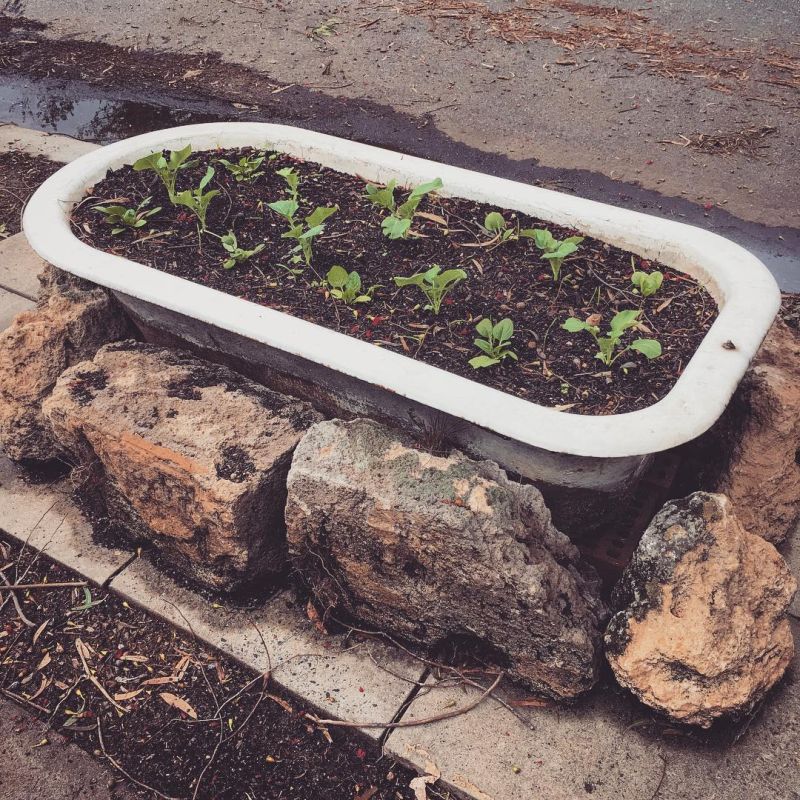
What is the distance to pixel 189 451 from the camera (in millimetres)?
1837

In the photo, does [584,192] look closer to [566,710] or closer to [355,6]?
Answer: [566,710]

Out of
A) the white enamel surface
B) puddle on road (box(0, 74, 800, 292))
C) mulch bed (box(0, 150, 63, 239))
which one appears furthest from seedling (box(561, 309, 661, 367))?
mulch bed (box(0, 150, 63, 239))

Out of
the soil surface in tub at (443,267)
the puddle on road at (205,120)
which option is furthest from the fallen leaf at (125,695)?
the puddle on road at (205,120)

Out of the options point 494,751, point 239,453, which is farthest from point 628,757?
point 239,453

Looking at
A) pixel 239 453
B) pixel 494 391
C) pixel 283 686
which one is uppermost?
pixel 494 391

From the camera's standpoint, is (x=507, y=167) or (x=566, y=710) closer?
(x=566, y=710)

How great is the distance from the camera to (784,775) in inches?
63.5

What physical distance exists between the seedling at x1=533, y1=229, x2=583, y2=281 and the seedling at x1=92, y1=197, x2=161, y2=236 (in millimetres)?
1172

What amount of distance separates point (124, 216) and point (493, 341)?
1200mm

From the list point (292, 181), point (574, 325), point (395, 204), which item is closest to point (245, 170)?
point (292, 181)

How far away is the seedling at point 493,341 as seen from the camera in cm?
188

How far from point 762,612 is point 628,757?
1.39 feet

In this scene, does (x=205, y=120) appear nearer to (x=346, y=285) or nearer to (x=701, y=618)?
(x=346, y=285)

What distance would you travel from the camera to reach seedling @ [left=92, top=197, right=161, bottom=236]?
2.32m
